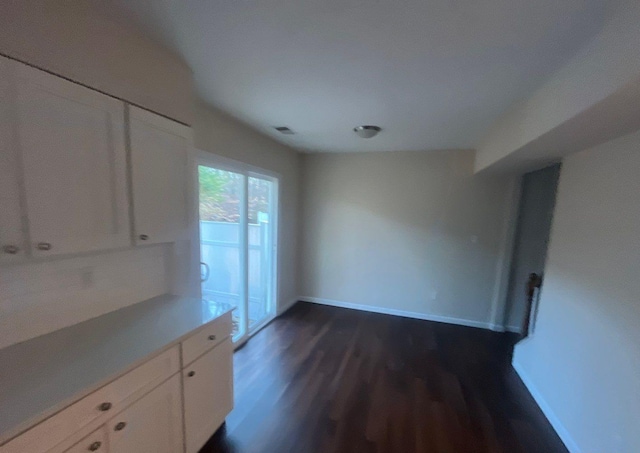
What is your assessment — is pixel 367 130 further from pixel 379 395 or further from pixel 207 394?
pixel 207 394

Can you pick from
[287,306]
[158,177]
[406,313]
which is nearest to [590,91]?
[158,177]

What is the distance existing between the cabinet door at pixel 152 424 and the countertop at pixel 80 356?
22cm

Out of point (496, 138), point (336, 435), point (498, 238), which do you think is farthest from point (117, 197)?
point (498, 238)

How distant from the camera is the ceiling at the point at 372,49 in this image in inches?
46.6

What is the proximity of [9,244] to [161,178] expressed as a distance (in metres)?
0.79

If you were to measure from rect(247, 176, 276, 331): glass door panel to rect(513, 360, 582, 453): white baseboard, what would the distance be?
299cm

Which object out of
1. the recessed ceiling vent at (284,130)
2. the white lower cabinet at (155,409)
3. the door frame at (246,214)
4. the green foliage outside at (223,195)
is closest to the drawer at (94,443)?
the white lower cabinet at (155,409)

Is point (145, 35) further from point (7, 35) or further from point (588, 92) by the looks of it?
point (588, 92)

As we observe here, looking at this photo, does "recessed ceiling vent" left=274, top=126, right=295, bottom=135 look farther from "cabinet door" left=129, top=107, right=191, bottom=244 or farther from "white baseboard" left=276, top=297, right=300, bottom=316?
"white baseboard" left=276, top=297, right=300, bottom=316

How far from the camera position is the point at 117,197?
1.50 meters

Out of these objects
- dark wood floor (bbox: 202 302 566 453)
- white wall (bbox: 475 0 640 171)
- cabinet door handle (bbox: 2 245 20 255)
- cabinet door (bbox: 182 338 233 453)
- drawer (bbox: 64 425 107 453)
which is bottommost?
dark wood floor (bbox: 202 302 566 453)

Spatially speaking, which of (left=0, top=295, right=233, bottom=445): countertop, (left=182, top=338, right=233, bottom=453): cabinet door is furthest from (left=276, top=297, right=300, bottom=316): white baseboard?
(left=0, top=295, right=233, bottom=445): countertop

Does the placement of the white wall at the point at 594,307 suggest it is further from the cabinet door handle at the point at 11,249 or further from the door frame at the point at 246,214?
the cabinet door handle at the point at 11,249

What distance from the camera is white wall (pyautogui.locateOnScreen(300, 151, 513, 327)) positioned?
387cm
